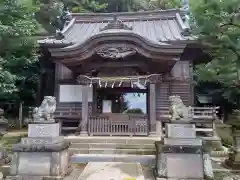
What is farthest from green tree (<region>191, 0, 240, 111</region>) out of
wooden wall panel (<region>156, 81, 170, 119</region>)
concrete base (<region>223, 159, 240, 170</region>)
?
concrete base (<region>223, 159, 240, 170</region>)

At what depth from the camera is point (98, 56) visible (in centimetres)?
1183

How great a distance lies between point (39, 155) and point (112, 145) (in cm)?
380

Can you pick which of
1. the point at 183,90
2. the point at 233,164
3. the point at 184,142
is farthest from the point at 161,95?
the point at 184,142

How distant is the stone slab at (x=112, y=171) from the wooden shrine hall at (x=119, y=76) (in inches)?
134

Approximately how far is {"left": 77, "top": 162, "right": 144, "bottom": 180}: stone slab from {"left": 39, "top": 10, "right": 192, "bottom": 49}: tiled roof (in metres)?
6.20

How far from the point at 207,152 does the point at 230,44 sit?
4157 mm

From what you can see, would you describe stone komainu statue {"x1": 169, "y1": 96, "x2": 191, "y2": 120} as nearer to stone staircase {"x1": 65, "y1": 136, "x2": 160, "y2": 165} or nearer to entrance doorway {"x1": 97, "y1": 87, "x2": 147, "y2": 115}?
stone staircase {"x1": 65, "y1": 136, "x2": 160, "y2": 165}

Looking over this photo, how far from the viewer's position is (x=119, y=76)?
12.3 m

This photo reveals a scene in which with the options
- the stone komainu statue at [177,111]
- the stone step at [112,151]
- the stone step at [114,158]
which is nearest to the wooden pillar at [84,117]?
the stone step at [112,151]

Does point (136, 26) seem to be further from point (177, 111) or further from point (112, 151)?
point (177, 111)

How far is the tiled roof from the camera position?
1273cm

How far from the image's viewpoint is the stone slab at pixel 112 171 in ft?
21.8

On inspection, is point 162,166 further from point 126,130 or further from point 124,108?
point 124,108

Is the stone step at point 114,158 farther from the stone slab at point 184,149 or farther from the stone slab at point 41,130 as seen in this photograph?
the stone slab at point 41,130
